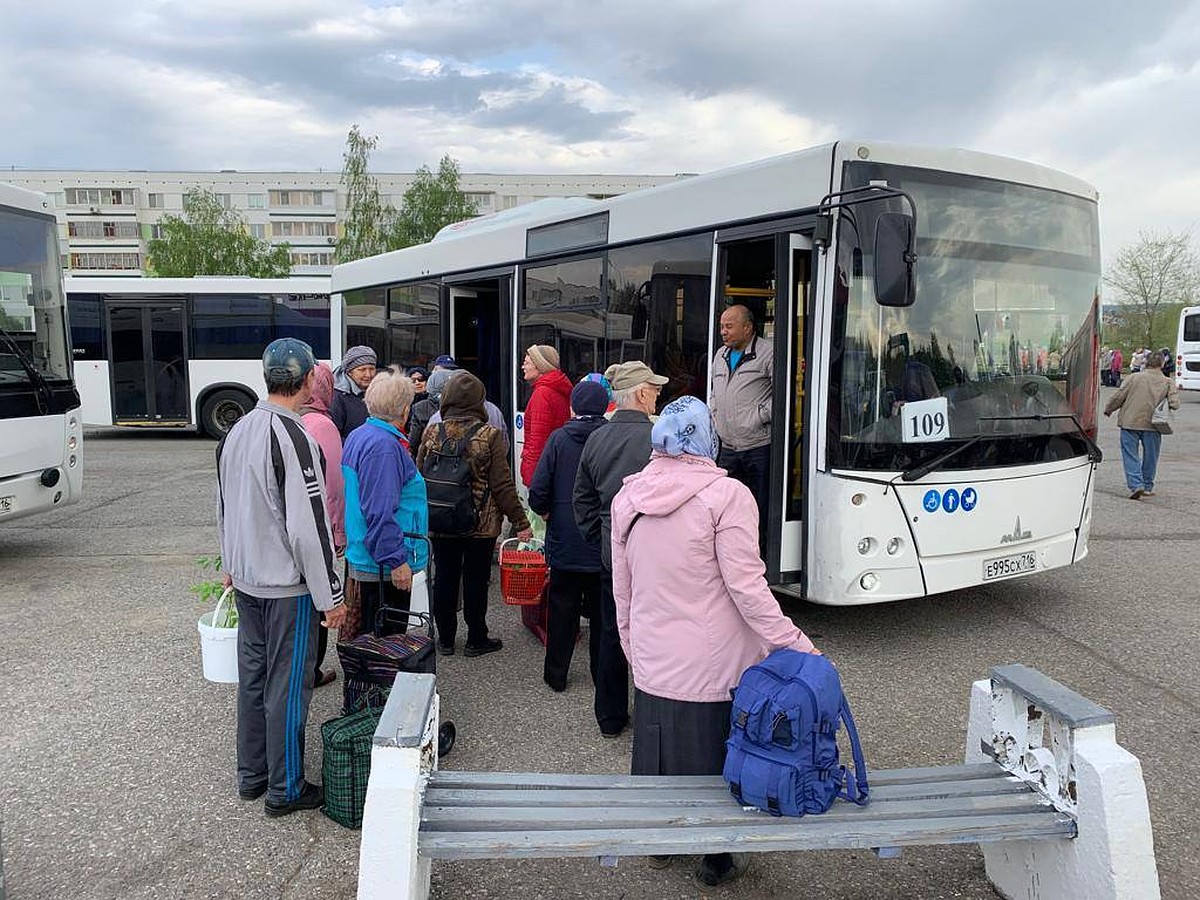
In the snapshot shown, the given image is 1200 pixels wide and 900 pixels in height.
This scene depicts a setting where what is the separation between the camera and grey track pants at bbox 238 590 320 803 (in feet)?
11.6

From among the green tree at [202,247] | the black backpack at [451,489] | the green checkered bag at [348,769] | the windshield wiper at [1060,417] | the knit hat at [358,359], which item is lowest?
the green checkered bag at [348,769]

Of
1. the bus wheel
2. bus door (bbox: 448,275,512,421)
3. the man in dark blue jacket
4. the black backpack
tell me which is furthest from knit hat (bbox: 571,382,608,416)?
the bus wheel

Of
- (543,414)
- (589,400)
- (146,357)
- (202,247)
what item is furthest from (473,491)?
(202,247)

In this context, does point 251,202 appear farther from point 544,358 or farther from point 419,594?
point 419,594

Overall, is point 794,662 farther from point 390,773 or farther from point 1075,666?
point 1075,666

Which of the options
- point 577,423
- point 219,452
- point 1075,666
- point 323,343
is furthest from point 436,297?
point 323,343

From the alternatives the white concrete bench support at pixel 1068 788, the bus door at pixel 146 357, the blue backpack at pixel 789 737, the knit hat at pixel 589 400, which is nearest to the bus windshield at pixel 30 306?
the knit hat at pixel 589 400

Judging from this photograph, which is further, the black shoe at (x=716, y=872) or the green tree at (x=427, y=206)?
the green tree at (x=427, y=206)

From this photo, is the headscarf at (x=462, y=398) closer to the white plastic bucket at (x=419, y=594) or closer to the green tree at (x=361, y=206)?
the white plastic bucket at (x=419, y=594)

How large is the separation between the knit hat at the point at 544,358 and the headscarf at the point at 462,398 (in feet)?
4.00

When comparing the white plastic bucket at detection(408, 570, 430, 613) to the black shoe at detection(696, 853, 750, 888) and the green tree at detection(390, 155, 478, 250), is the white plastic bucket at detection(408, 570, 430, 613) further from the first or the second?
the green tree at detection(390, 155, 478, 250)

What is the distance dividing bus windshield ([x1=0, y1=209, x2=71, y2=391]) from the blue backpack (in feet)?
23.6

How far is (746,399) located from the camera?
5.54m

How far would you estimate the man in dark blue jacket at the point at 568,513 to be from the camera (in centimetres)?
465
